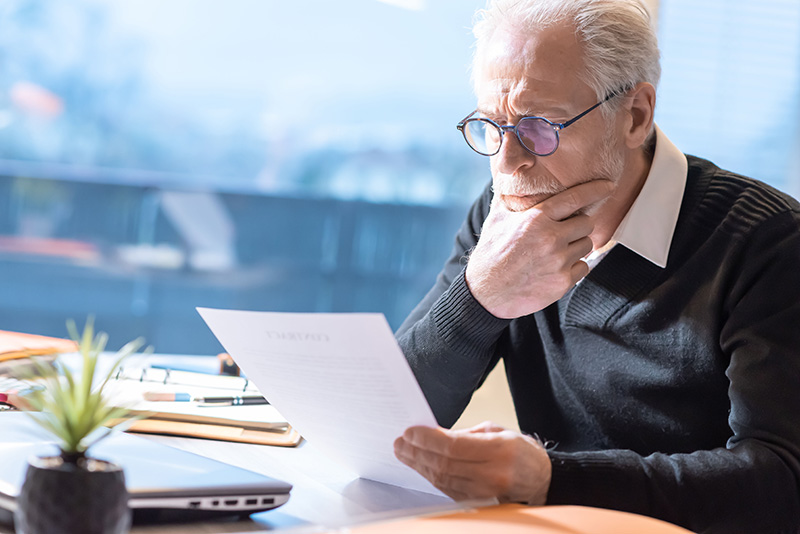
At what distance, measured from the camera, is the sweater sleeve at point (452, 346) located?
1128 mm

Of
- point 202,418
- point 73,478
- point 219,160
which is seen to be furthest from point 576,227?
point 219,160

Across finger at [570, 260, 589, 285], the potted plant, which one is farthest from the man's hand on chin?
finger at [570, 260, 589, 285]

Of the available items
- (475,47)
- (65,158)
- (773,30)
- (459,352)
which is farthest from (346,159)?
(459,352)

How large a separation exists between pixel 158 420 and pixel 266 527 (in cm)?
42

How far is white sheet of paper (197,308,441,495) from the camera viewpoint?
2.20 feet

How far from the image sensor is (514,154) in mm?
1169

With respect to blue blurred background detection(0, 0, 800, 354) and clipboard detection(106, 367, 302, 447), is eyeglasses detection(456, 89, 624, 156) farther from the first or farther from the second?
blue blurred background detection(0, 0, 800, 354)

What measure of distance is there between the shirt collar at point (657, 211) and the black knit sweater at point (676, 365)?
0.05ft

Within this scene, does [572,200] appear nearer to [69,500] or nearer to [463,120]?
[463,120]

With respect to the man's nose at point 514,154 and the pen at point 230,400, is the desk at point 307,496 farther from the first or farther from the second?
the man's nose at point 514,154

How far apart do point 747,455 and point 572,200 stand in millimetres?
438

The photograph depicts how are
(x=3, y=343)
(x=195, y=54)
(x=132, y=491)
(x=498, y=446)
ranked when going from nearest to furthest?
(x=132, y=491), (x=498, y=446), (x=3, y=343), (x=195, y=54)

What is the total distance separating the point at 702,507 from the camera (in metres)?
0.85

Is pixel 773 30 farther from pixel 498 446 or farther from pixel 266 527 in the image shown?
pixel 266 527
